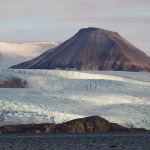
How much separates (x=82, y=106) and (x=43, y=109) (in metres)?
6.02

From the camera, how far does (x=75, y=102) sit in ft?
209

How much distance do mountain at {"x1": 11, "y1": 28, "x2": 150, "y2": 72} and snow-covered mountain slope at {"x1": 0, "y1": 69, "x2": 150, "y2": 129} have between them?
7700 cm

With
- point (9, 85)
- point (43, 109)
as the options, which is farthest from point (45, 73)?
point (43, 109)

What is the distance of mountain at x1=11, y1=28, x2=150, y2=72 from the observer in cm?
16030

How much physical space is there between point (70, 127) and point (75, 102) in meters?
9.75

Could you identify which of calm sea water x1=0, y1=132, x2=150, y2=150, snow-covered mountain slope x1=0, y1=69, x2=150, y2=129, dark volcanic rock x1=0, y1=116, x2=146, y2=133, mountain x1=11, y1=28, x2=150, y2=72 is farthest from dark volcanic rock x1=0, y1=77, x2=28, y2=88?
mountain x1=11, y1=28, x2=150, y2=72

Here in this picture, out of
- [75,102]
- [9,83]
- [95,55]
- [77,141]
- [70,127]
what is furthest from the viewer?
[95,55]

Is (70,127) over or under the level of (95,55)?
under

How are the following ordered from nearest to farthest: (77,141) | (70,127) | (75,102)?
(77,141), (70,127), (75,102)

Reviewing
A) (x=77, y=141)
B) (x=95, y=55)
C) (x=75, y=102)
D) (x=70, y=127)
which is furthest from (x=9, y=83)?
(x=95, y=55)

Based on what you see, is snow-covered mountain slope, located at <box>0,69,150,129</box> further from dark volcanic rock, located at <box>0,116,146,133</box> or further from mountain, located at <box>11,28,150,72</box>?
mountain, located at <box>11,28,150,72</box>

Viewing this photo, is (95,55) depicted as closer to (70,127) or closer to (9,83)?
(9,83)

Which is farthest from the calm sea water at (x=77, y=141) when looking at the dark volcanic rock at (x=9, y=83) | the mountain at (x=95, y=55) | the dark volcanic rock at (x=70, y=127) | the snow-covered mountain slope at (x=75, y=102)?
the mountain at (x=95, y=55)

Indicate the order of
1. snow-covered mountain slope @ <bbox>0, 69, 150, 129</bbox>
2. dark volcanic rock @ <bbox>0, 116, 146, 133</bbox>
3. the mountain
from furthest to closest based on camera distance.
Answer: the mountain, snow-covered mountain slope @ <bbox>0, 69, 150, 129</bbox>, dark volcanic rock @ <bbox>0, 116, 146, 133</bbox>
